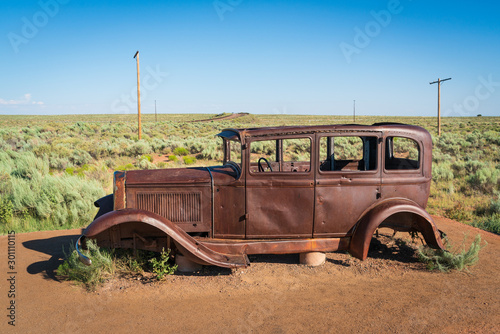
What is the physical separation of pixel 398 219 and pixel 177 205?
3.42 metres

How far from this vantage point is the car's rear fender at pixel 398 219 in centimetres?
499

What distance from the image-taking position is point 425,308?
4.22 metres

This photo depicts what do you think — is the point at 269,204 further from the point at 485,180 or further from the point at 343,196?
the point at 485,180

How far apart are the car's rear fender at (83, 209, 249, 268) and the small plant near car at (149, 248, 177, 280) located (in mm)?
325

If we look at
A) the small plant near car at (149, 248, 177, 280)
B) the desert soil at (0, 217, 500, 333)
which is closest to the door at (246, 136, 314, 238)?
the desert soil at (0, 217, 500, 333)

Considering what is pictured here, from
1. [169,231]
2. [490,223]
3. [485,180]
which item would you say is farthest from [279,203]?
[485,180]

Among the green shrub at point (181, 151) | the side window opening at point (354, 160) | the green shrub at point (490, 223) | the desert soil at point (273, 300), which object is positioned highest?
the side window opening at point (354, 160)

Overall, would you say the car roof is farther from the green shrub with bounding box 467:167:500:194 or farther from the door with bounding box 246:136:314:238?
the green shrub with bounding box 467:167:500:194

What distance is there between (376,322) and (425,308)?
73 cm

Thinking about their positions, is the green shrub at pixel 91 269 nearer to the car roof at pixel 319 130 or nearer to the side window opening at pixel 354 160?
the car roof at pixel 319 130

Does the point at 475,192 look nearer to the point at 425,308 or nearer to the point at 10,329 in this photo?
the point at 425,308

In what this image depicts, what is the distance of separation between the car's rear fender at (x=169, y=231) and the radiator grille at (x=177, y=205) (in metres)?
0.21

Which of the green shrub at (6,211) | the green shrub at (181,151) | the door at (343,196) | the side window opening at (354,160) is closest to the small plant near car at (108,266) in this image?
the door at (343,196)

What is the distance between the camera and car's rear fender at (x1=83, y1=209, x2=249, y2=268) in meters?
4.56
